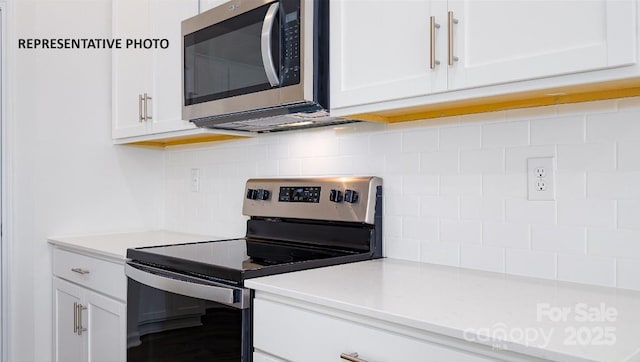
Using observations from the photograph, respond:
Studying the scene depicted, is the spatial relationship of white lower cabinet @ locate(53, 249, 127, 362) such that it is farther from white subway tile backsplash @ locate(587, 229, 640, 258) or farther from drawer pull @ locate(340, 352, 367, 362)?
white subway tile backsplash @ locate(587, 229, 640, 258)

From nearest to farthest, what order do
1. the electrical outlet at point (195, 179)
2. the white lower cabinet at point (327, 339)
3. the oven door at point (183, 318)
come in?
the white lower cabinet at point (327, 339) → the oven door at point (183, 318) → the electrical outlet at point (195, 179)

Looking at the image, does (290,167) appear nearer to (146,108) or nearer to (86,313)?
(146,108)

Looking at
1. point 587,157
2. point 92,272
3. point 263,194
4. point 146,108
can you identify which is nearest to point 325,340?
point 587,157

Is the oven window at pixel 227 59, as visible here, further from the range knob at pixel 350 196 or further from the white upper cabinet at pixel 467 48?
the range knob at pixel 350 196

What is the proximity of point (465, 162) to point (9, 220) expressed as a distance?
2074mm

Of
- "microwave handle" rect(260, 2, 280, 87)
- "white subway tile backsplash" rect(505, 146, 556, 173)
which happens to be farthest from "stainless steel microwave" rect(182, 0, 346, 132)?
"white subway tile backsplash" rect(505, 146, 556, 173)

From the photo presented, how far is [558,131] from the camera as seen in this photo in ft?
4.51

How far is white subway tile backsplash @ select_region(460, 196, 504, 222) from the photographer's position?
58.6 inches

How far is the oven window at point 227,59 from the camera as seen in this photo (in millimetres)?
1751

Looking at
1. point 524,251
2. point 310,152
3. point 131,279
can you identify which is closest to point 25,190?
point 131,279

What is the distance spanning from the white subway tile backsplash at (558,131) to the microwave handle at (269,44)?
79 centimetres

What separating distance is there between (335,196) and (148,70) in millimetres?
1176

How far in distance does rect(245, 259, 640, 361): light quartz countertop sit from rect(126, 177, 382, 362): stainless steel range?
0.41 ft

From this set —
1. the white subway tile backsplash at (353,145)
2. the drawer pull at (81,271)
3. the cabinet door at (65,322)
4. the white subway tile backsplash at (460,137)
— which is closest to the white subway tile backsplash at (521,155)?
the white subway tile backsplash at (460,137)
